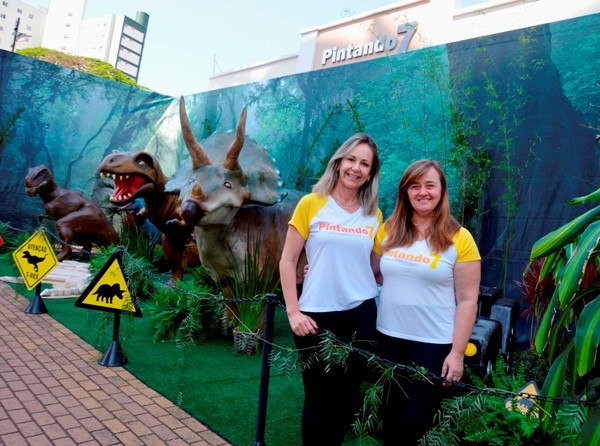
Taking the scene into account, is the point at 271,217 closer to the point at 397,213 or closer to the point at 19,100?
the point at 397,213

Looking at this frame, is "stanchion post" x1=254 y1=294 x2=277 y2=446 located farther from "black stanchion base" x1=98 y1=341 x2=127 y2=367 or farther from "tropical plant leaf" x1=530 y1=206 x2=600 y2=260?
"black stanchion base" x1=98 y1=341 x2=127 y2=367

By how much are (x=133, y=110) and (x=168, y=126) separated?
2.73ft

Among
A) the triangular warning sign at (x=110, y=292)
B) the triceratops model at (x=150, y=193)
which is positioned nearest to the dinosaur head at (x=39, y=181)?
the triceratops model at (x=150, y=193)

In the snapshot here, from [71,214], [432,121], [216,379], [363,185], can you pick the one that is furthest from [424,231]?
[71,214]

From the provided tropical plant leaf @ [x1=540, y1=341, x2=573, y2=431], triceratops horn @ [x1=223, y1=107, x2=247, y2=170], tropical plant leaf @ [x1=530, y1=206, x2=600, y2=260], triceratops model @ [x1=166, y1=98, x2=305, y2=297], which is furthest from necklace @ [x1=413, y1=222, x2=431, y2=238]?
triceratops horn @ [x1=223, y1=107, x2=247, y2=170]

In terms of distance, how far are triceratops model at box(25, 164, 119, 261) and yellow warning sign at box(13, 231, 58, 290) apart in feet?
7.85

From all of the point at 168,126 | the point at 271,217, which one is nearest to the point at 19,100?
the point at 168,126

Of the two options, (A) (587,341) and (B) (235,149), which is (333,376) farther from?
(B) (235,149)

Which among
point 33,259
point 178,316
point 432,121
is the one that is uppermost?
point 432,121

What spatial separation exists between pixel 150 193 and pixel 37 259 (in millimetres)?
1628

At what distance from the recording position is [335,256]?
5.57 ft

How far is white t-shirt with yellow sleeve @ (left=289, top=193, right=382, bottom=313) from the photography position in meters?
1.70

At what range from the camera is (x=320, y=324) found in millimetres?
1708

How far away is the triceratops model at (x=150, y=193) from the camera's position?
17.9ft
